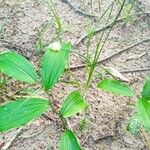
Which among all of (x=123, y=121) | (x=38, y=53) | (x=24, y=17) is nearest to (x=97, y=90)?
(x=123, y=121)

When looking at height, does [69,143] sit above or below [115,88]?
below

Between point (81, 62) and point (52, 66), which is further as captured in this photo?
point (81, 62)

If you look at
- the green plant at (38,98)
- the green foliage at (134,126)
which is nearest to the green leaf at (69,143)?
the green plant at (38,98)

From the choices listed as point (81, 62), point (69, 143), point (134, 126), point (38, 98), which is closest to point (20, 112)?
point (38, 98)

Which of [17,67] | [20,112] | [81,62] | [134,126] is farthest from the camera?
[81,62]

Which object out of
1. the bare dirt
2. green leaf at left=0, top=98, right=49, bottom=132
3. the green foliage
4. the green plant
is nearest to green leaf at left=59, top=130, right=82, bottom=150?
the green plant

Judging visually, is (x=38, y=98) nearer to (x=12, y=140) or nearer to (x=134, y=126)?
(x=12, y=140)

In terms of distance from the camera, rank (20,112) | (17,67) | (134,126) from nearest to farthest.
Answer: (20,112)
(17,67)
(134,126)
